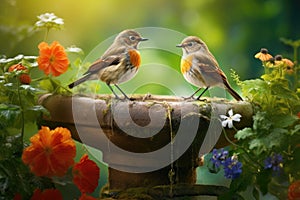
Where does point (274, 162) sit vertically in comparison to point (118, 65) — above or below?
below

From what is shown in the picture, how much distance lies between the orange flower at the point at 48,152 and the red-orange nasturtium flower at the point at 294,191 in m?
0.49

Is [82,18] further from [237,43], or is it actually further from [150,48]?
[237,43]

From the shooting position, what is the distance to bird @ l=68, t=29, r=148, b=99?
4.23 ft

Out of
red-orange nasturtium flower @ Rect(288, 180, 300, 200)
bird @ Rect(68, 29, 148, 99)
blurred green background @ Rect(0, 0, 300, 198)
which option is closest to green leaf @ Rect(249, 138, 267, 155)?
red-orange nasturtium flower @ Rect(288, 180, 300, 200)

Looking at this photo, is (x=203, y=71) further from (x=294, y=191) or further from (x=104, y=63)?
(x=294, y=191)

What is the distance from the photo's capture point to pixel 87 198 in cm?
122

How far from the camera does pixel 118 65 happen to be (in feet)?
4.23

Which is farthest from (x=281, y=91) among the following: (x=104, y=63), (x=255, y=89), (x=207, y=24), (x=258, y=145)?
(x=207, y=24)

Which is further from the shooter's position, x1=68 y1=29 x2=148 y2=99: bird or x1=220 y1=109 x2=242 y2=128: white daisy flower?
x1=68 y1=29 x2=148 y2=99: bird

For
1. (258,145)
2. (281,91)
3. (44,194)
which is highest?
(281,91)

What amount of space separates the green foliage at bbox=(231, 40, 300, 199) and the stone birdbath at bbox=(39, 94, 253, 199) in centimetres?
5

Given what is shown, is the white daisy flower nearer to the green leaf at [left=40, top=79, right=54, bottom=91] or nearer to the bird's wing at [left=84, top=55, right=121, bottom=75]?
the bird's wing at [left=84, top=55, right=121, bottom=75]

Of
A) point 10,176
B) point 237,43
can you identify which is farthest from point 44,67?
point 237,43

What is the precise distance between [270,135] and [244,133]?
0.05 m
